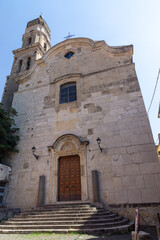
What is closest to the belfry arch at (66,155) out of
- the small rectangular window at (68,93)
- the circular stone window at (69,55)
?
the small rectangular window at (68,93)

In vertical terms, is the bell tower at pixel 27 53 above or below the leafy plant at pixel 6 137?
above

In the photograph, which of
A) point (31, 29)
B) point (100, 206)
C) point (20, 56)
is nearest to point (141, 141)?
point (100, 206)

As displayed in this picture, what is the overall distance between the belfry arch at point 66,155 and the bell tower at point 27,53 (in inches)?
256

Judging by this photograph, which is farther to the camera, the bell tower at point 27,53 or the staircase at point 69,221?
the bell tower at point 27,53

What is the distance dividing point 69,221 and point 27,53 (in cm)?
1651

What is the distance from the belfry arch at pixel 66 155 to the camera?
292 inches

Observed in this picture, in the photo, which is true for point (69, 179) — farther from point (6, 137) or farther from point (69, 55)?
point (69, 55)

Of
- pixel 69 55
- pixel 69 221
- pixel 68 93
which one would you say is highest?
pixel 69 55

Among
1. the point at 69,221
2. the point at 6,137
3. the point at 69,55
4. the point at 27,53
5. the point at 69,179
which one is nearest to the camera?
the point at 69,221

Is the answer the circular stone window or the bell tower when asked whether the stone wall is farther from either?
the bell tower

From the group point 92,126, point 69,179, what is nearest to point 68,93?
point 92,126

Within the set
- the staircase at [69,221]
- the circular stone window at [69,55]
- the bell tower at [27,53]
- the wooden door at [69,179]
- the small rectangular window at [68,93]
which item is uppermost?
the bell tower at [27,53]

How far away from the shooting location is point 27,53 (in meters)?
17.1

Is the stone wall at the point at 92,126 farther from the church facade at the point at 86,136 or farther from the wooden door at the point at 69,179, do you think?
the wooden door at the point at 69,179
